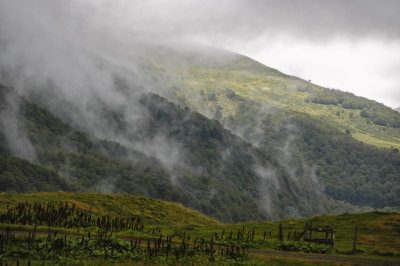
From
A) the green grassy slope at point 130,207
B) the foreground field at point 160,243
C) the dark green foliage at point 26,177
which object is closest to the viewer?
the foreground field at point 160,243

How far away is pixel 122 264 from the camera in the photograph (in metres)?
28.2

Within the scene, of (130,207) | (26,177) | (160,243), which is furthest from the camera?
(26,177)

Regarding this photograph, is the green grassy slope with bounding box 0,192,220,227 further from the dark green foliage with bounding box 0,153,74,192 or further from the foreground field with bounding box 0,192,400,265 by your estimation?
the dark green foliage with bounding box 0,153,74,192

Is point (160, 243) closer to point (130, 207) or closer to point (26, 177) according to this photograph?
point (130, 207)

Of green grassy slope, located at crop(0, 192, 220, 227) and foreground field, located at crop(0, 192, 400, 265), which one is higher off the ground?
Answer: foreground field, located at crop(0, 192, 400, 265)

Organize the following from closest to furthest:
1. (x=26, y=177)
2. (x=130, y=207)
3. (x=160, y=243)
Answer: (x=160, y=243) < (x=130, y=207) < (x=26, y=177)

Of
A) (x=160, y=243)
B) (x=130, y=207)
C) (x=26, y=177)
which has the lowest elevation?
(x=26, y=177)

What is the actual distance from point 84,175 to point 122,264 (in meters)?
154

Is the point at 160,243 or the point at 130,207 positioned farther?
the point at 130,207

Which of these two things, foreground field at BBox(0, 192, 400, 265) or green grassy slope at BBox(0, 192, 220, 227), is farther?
green grassy slope at BBox(0, 192, 220, 227)

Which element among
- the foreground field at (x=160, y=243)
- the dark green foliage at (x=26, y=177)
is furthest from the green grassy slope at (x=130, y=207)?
the dark green foliage at (x=26, y=177)

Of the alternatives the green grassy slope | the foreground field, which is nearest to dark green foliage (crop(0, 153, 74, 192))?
the green grassy slope

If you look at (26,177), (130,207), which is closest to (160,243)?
(130,207)

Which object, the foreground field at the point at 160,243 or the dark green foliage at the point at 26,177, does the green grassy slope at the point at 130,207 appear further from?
the dark green foliage at the point at 26,177
